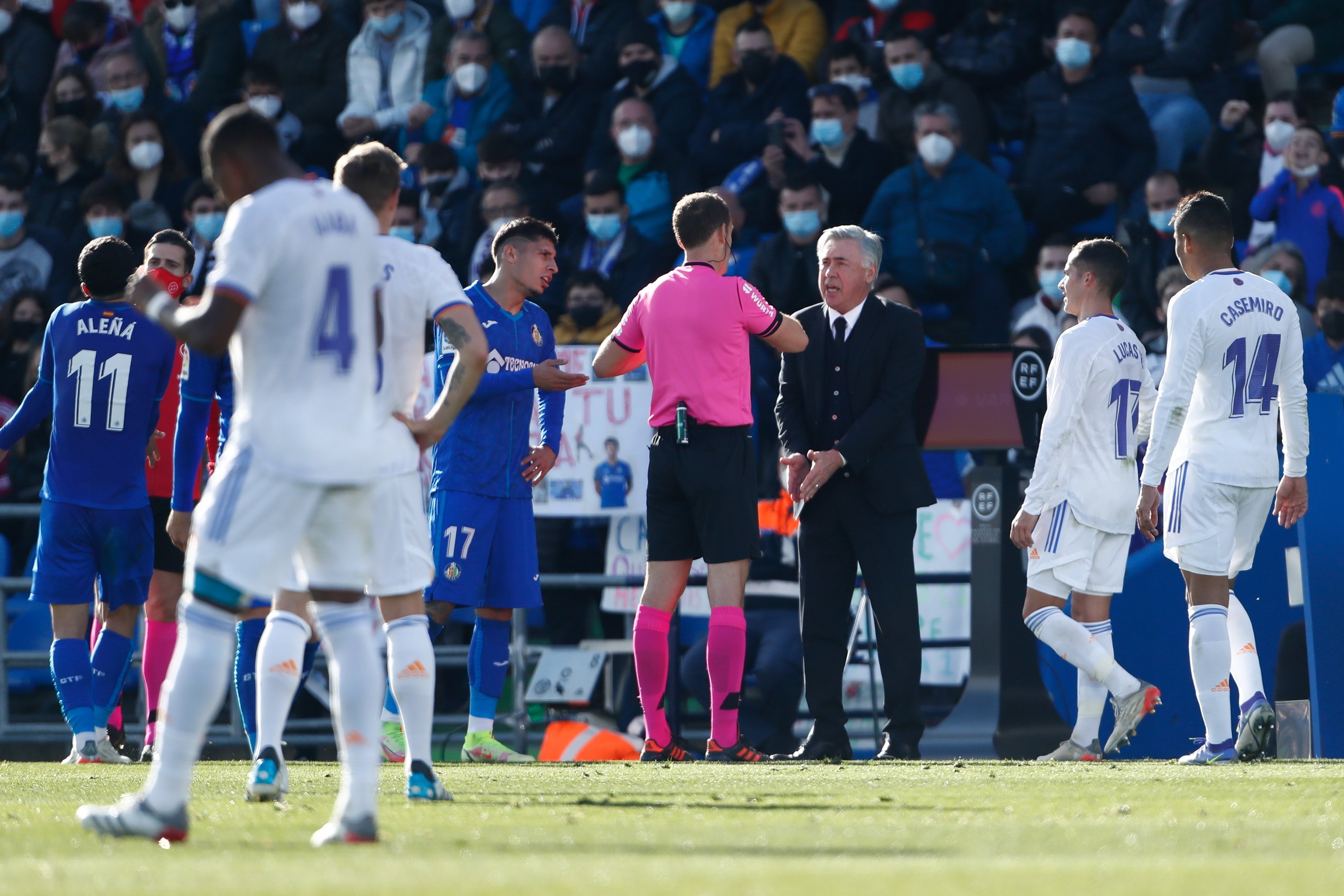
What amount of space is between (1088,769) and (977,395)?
228 centimetres

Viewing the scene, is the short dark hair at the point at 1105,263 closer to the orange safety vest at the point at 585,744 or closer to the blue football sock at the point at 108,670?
the orange safety vest at the point at 585,744

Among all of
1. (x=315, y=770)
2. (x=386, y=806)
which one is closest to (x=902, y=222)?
(x=315, y=770)

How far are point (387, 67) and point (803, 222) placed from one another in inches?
190

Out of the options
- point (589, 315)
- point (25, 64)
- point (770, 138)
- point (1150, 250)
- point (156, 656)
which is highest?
point (25, 64)

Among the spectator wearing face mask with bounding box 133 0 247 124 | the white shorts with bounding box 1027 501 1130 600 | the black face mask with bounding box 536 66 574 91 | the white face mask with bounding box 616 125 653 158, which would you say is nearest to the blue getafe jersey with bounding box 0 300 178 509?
the white shorts with bounding box 1027 501 1130 600

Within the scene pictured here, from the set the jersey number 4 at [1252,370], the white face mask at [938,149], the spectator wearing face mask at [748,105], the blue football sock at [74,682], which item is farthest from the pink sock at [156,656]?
the white face mask at [938,149]

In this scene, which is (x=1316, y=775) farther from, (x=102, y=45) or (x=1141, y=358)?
(x=102, y=45)

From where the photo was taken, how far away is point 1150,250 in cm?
1081

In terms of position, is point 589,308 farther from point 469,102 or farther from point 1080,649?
point 1080,649

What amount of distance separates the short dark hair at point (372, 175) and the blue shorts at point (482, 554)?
8.88 feet

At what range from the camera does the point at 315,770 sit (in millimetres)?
7070

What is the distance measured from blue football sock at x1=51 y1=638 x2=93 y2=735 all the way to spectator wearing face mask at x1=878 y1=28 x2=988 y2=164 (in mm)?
6833

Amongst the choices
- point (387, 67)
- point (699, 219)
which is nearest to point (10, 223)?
point (387, 67)

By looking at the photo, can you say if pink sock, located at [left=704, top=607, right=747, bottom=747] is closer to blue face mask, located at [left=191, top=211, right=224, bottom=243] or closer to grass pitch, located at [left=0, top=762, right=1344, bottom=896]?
Answer: grass pitch, located at [left=0, top=762, right=1344, bottom=896]
